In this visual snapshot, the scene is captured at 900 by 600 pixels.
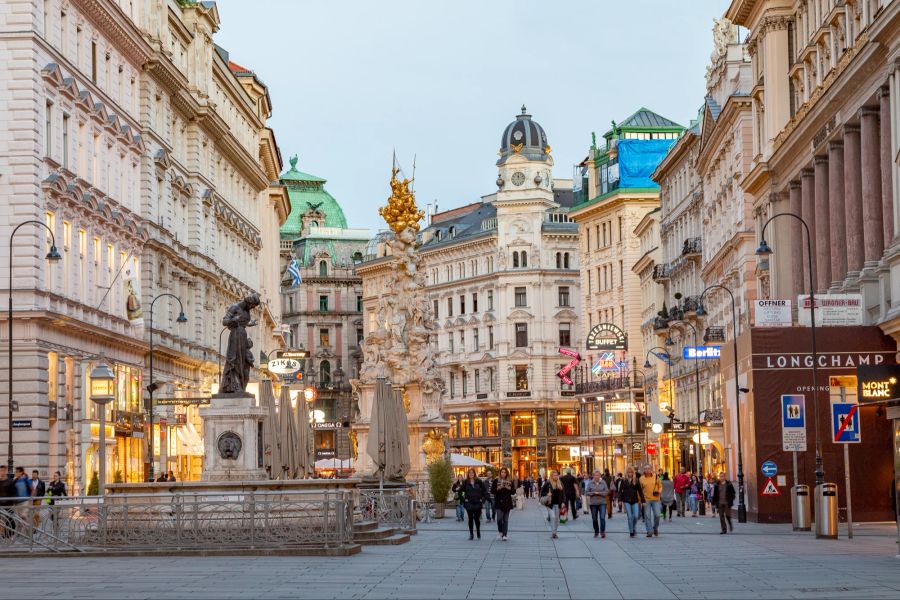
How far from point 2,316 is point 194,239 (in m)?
29.2

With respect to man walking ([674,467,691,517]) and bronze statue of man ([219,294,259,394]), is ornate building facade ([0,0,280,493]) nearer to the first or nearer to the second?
bronze statue of man ([219,294,259,394])

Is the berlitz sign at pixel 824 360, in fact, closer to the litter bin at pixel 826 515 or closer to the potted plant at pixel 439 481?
the litter bin at pixel 826 515

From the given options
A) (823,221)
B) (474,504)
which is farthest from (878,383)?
(823,221)

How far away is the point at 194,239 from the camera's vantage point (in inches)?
3127

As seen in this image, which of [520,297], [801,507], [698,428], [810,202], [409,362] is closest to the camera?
[801,507]

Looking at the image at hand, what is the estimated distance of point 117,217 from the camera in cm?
6191

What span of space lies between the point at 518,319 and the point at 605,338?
34.2m

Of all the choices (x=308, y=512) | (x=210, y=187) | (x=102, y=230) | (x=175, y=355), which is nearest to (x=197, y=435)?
(x=175, y=355)

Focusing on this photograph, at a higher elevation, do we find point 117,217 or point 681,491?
point 117,217

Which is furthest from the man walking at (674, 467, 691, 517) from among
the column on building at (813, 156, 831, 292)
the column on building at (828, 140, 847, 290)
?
the column on building at (828, 140, 847, 290)

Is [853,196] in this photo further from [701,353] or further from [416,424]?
[416,424]

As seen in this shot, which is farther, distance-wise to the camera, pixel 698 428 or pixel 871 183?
pixel 698 428

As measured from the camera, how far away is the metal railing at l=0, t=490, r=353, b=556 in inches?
1197

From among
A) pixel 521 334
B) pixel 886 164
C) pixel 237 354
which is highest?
pixel 521 334
